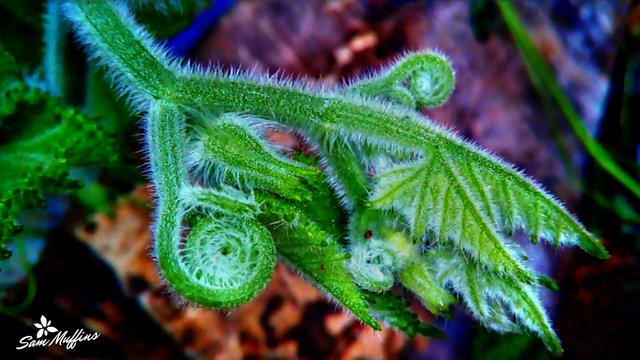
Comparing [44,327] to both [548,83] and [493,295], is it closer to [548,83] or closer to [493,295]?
[493,295]

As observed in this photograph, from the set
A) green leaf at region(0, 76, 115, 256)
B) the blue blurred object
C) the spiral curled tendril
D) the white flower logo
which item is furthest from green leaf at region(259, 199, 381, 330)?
the blue blurred object

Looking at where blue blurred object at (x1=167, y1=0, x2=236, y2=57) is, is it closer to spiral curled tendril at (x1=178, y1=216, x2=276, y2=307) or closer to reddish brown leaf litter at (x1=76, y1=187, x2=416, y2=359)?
reddish brown leaf litter at (x1=76, y1=187, x2=416, y2=359)

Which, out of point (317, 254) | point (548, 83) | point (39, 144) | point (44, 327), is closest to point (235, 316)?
point (44, 327)

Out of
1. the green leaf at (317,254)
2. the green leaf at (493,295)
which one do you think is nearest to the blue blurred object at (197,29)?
the green leaf at (317,254)

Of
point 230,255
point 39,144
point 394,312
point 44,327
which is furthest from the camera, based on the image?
point 44,327

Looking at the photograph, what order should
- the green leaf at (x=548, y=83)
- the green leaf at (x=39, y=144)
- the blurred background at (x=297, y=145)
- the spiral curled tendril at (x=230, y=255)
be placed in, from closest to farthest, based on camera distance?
1. the spiral curled tendril at (x=230, y=255)
2. the green leaf at (x=39, y=144)
3. the blurred background at (x=297, y=145)
4. the green leaf at (x=548, y=83)

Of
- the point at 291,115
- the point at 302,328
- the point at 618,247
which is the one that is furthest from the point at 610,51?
the point at 291,115

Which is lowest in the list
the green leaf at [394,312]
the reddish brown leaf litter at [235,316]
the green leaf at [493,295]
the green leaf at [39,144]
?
the reddish brown leaf litter at [235,316]

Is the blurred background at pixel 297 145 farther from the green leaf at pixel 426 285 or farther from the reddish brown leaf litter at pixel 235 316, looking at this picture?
the green leaf at pixel 426 285
